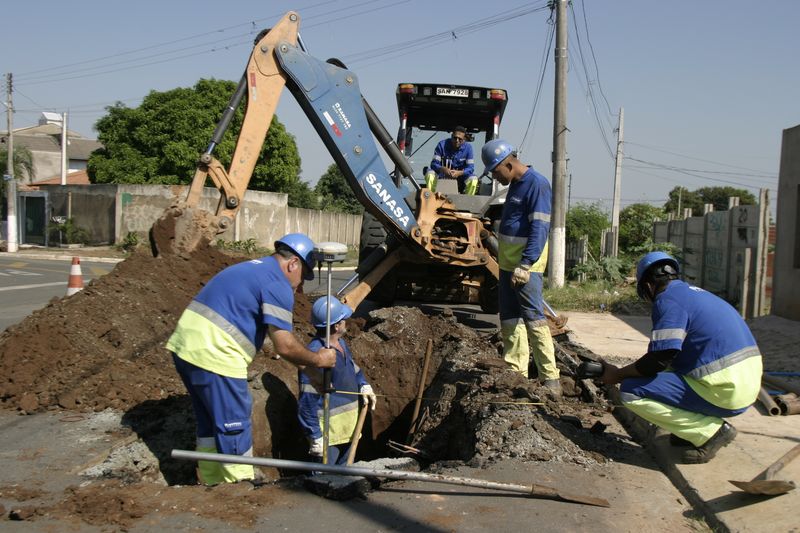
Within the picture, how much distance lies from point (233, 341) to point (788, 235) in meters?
9.61

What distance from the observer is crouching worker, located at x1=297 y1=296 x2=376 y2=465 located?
17.8ft

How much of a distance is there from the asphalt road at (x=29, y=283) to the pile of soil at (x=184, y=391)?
68.5 inches

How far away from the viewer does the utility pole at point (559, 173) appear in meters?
15.2

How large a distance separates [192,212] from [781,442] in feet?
18.5

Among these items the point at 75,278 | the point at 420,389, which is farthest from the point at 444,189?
the point at 75,278

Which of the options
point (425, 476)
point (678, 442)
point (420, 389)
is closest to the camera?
point (425, 476)

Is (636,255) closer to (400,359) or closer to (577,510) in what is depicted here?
(400,359)

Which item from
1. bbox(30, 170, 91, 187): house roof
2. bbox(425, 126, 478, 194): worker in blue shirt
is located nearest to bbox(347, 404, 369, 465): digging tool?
bbox(425, 126, 478, 194): worker in blue shirt

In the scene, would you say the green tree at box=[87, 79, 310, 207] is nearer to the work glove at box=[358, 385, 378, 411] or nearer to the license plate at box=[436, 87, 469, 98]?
the license plate at box=[436, 87, 469, 98]

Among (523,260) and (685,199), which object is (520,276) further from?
(685,199)

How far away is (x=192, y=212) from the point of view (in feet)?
24.3

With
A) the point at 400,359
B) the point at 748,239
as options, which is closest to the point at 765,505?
the point at 400,359

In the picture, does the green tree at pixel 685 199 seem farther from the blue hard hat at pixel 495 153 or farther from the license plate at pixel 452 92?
the blue hard hat at pixel 495 153

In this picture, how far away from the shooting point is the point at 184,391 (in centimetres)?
589
